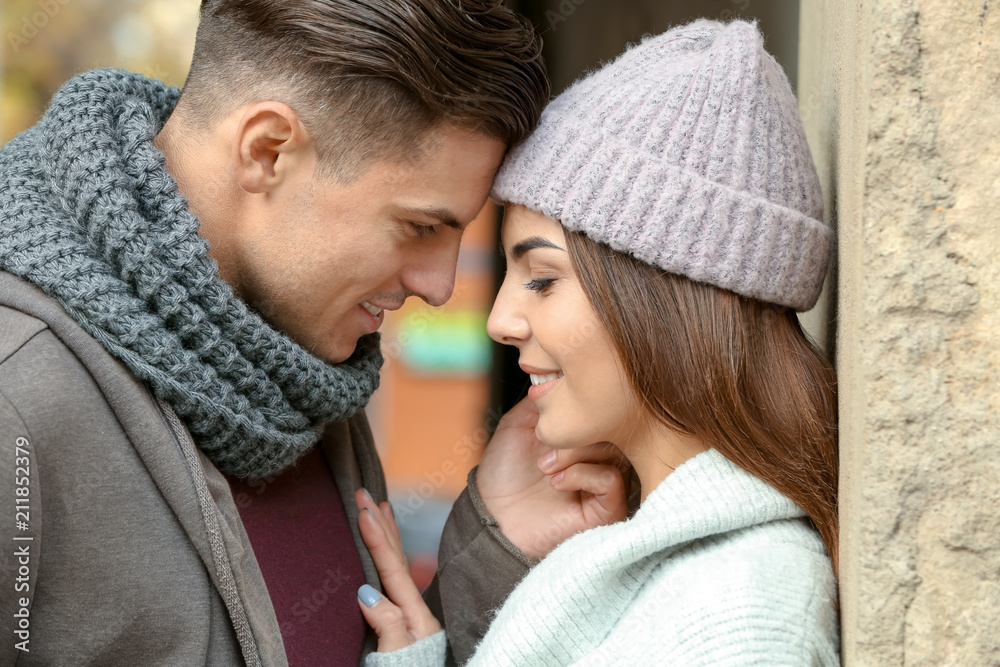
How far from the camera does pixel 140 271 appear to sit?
5.03ft

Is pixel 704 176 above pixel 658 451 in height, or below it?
above

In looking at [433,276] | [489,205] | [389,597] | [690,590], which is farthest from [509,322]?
[489,205]

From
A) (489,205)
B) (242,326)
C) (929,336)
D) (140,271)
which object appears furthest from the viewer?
(489,205)

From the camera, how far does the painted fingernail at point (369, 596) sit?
2006mm

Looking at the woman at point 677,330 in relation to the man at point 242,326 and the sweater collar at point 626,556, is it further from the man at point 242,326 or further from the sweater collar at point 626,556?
the man at point 242,326

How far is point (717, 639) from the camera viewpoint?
4.26ft

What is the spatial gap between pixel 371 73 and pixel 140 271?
59 centimetres

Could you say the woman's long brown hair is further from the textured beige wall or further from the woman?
the textured beige wall

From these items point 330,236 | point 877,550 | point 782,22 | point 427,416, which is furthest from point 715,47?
point 427,416

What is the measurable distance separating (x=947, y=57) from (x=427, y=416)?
3.55 metres

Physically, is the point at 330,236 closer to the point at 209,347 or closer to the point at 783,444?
the point at 209,347

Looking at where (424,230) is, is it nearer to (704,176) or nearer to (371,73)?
(371,73)

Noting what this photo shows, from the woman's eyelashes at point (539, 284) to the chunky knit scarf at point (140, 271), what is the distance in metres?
0.48

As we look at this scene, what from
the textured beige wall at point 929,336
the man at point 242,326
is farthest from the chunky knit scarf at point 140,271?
the textured beige wall at point 929,336
